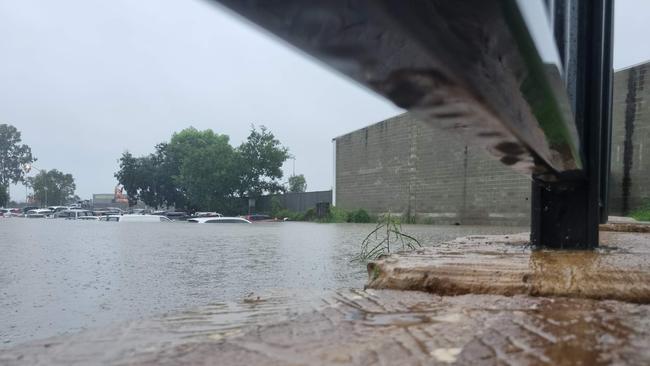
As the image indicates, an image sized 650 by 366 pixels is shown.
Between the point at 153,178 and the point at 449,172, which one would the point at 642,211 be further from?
the point at 153,178

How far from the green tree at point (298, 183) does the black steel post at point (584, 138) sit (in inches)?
1944

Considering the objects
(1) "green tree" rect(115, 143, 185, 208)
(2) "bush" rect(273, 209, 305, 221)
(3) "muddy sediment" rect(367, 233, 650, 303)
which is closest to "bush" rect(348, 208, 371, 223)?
(2) "bush" rect(273, 209, 305, 221)

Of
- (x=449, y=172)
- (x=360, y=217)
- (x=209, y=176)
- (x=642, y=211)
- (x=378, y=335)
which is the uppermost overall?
(x=209, y=176)

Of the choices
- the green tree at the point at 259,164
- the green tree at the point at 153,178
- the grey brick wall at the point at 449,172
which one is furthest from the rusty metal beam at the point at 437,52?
the green tree at the point at 153,178

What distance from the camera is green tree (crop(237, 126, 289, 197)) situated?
103 feet

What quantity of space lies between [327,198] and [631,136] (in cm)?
1500

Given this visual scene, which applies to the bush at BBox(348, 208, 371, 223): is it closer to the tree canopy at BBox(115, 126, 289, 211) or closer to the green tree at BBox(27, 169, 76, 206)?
the tree canopy at BBox(115, 126, 289, 211)

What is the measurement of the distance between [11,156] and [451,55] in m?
74.1

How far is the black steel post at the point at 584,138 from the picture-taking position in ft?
6.43

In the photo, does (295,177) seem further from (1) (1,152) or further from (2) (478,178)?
(2) (478,178)

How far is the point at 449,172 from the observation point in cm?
1478

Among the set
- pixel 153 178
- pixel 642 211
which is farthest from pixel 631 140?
pixel 153 178

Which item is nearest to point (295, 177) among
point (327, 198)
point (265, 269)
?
point (327, 198)

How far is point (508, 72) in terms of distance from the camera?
875 mm
